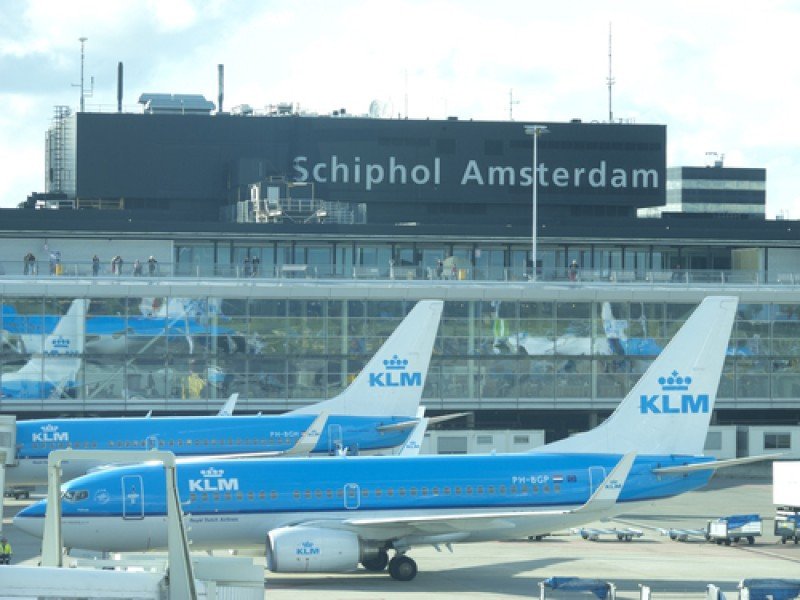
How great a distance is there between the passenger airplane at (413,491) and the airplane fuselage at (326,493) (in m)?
0.03

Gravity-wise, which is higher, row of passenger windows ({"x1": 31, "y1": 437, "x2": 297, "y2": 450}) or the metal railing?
the metal railing

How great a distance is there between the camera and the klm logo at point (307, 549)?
146 feet

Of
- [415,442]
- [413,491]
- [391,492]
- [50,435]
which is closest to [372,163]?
[50,435]

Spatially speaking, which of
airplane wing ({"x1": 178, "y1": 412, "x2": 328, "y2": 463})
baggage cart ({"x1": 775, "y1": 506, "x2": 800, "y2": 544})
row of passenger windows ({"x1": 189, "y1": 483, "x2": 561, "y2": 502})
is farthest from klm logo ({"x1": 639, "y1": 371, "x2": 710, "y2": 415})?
airplane wing ({"x1": 178, "y1": 412, "x2": 328, "y2": 463})

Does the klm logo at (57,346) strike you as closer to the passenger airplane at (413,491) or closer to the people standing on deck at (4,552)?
the people standing on deck at (4,552)

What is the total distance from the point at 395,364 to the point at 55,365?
86.6 feet

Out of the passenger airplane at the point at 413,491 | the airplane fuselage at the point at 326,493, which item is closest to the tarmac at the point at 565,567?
the passenger airplane at the point at 413,491

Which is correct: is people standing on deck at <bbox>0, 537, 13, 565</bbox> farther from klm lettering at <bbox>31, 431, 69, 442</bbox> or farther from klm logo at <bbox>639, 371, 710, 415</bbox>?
klm logo at <bbox>639, 371, 710, 415</bbox>

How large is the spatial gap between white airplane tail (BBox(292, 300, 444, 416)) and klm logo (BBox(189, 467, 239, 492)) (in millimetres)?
23560

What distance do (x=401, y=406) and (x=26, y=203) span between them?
69.7 meters

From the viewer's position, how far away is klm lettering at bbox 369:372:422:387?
70.2 meters

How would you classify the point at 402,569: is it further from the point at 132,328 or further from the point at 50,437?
the point at 132,328

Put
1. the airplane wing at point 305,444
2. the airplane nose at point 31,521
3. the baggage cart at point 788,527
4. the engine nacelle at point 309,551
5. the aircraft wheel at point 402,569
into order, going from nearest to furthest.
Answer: the engine nacelle at point 309,551 < the airplane nose at point 31,521 < the aircraft wheel at point 402,569 < the baggage cart at point 788,527 < the airplane wing at point 305,444

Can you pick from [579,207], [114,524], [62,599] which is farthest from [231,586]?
[579,207]
